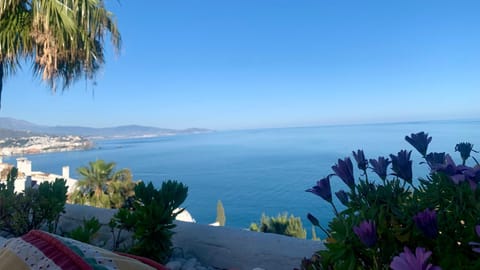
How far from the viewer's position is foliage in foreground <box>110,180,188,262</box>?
207 cm

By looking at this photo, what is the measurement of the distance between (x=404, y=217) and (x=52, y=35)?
15.5 ft

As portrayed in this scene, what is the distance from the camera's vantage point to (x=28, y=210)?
2.72 meters

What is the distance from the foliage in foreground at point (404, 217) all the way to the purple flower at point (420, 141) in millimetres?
50

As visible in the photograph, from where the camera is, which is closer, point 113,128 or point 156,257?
point 156,257

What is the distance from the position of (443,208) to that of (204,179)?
38.5 metres

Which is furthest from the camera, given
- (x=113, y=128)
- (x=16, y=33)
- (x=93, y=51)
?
(x=113, y=128)

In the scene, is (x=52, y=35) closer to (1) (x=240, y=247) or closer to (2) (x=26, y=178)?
(2) (x=26, y=178)

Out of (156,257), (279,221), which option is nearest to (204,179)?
(279,221)

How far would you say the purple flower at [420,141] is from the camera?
1007 mm

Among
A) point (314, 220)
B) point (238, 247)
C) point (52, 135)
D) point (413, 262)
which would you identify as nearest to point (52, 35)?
point (238, 247)

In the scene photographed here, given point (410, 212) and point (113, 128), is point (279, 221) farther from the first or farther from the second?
point (113, 128)

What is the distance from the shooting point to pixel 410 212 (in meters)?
0.83

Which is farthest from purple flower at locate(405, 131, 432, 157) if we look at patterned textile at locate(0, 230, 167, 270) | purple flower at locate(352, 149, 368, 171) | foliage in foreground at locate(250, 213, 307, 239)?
foliage in foreground at locate(250, 213, 307, 239)

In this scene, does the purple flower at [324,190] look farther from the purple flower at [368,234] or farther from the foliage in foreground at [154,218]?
the foliage in foreground at [154,218]
